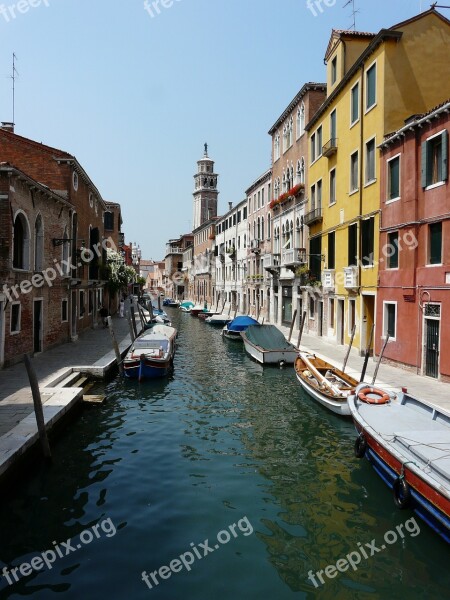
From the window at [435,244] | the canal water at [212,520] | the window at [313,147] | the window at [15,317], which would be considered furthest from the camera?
the window at [313,147]

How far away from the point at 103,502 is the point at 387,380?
8.58 metres

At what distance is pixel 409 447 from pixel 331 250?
593 inches

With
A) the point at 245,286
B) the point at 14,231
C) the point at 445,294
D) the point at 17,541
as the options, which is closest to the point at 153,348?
the point at 14,231

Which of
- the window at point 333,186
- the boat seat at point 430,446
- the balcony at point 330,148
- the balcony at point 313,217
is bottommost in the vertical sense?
the boat seat at point 430,446

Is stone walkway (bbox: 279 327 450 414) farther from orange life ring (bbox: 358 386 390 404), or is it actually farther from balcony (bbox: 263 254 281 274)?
balcony (bbox: 263 254 281 274)

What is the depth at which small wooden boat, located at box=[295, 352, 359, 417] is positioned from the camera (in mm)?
11031

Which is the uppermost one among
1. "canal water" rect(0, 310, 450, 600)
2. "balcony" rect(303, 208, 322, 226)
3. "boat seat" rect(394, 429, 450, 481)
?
"balcony" rect(303, 208, 322, 226)

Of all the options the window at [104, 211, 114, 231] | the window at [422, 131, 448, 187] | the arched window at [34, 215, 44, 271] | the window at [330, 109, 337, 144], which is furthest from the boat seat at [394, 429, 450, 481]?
the window at [104, 211, 114, 231]

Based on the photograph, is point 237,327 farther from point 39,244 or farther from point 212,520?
point 212,520

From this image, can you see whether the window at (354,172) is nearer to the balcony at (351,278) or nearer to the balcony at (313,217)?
the balcony at (351,278)

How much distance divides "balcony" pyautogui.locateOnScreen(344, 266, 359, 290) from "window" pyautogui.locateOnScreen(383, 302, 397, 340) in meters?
2.35

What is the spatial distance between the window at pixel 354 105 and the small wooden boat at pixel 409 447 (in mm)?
11780

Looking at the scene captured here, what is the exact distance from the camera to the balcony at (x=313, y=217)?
73.2 ft

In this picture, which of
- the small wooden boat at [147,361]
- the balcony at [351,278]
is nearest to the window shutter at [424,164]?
the balcony at [351,278]
